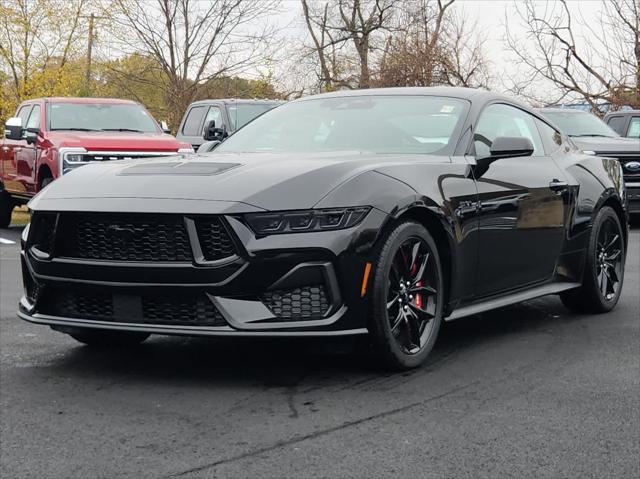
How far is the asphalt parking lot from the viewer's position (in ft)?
12.9

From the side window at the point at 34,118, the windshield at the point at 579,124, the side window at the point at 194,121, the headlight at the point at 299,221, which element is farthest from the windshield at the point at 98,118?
the headlight at the point at 299,221

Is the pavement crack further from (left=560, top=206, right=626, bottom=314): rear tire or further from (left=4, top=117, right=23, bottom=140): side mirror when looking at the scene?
(left=4, top=117, right=23, bottom=140): side mirror

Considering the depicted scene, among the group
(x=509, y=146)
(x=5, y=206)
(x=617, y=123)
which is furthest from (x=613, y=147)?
(x=509, y=146)

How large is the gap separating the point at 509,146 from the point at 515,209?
378mm

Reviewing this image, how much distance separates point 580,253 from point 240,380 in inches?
114

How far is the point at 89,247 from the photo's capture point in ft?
17.1

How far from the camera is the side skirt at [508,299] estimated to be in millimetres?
5945

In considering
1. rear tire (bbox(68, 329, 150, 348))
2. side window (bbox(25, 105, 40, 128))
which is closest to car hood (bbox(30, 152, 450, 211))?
rear tire (bbox(68, 329, 150, 348))

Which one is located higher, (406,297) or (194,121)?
(406,297)

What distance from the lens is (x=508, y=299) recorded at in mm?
6406

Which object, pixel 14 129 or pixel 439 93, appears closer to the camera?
pixel 439 93

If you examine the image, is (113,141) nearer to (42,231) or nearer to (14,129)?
(14,129)

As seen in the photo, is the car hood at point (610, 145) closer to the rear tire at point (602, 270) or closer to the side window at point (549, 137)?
the rear tire at point (602, 270)

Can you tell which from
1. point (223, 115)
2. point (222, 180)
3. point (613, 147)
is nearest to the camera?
point (222, 180)
